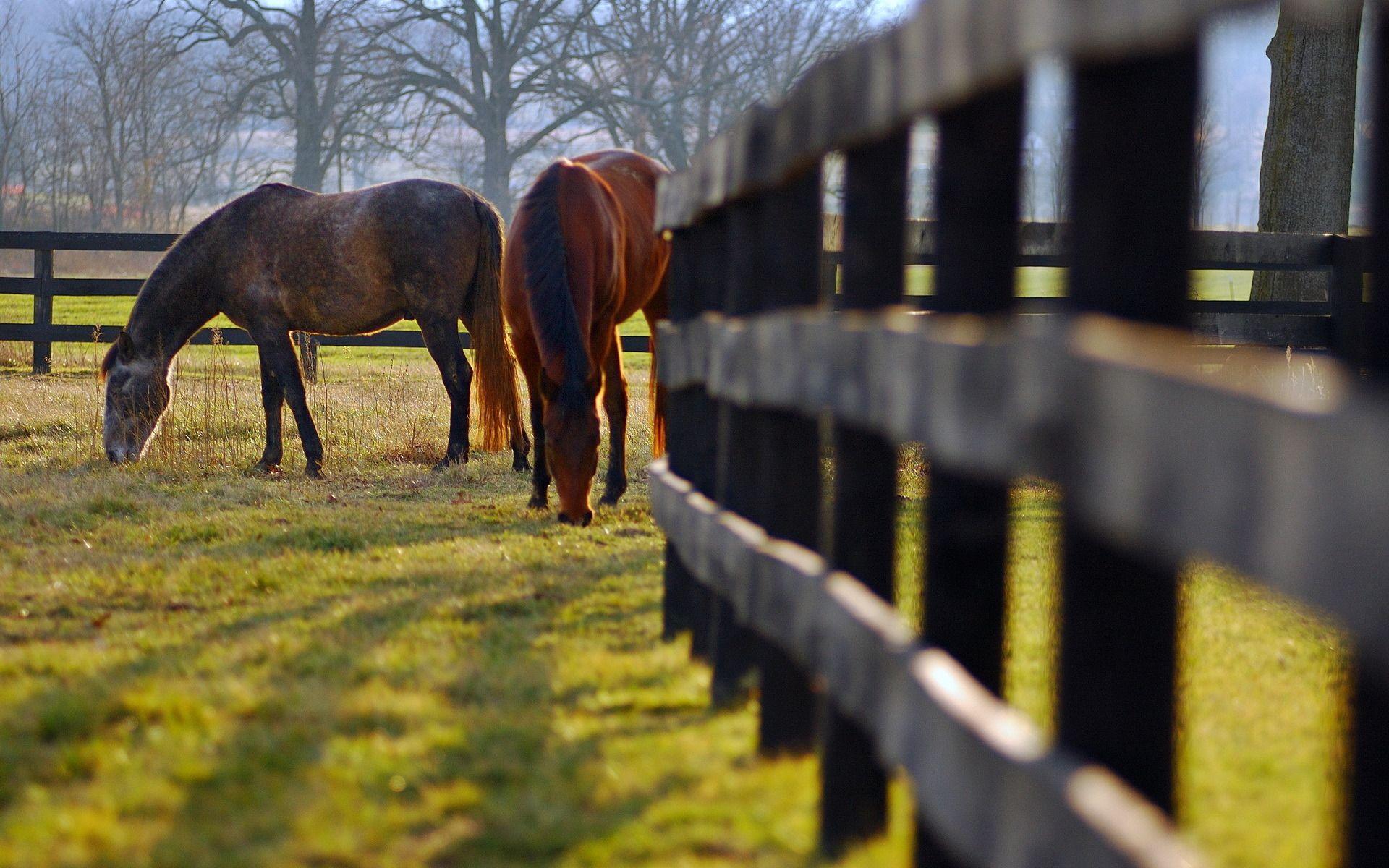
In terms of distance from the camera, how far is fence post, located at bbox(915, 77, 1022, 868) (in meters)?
1.59

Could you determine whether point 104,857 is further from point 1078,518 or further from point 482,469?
point 482,469

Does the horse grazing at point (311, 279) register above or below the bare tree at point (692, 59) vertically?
below

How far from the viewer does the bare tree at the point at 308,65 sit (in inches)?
1273

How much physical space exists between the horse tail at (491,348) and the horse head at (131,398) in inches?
81.5

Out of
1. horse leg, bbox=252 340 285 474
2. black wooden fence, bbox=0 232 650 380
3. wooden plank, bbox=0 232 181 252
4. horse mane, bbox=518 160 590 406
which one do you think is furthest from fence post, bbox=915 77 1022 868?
wooden plank, bbox=0 232 181 252

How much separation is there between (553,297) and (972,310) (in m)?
4.01

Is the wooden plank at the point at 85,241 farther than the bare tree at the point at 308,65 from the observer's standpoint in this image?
No

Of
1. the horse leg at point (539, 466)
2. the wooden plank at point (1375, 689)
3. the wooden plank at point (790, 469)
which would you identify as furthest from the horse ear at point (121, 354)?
the wooden plank at point (1375, 689)

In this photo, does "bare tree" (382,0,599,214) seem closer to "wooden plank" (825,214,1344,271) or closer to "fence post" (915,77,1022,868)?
"wooden plank" (825,214,1344,271)

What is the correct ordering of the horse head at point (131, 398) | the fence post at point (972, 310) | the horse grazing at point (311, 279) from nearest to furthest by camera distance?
the fence post at point (972, 310), the horse head at point (131, 398), the horse grazing at point (311, 279)

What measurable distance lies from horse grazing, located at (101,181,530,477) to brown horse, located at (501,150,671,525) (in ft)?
4.78

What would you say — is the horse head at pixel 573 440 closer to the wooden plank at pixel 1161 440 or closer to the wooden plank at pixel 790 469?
the wooden plank at pixel 790 469

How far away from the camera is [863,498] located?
6.72 feet

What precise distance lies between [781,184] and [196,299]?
706 cm
